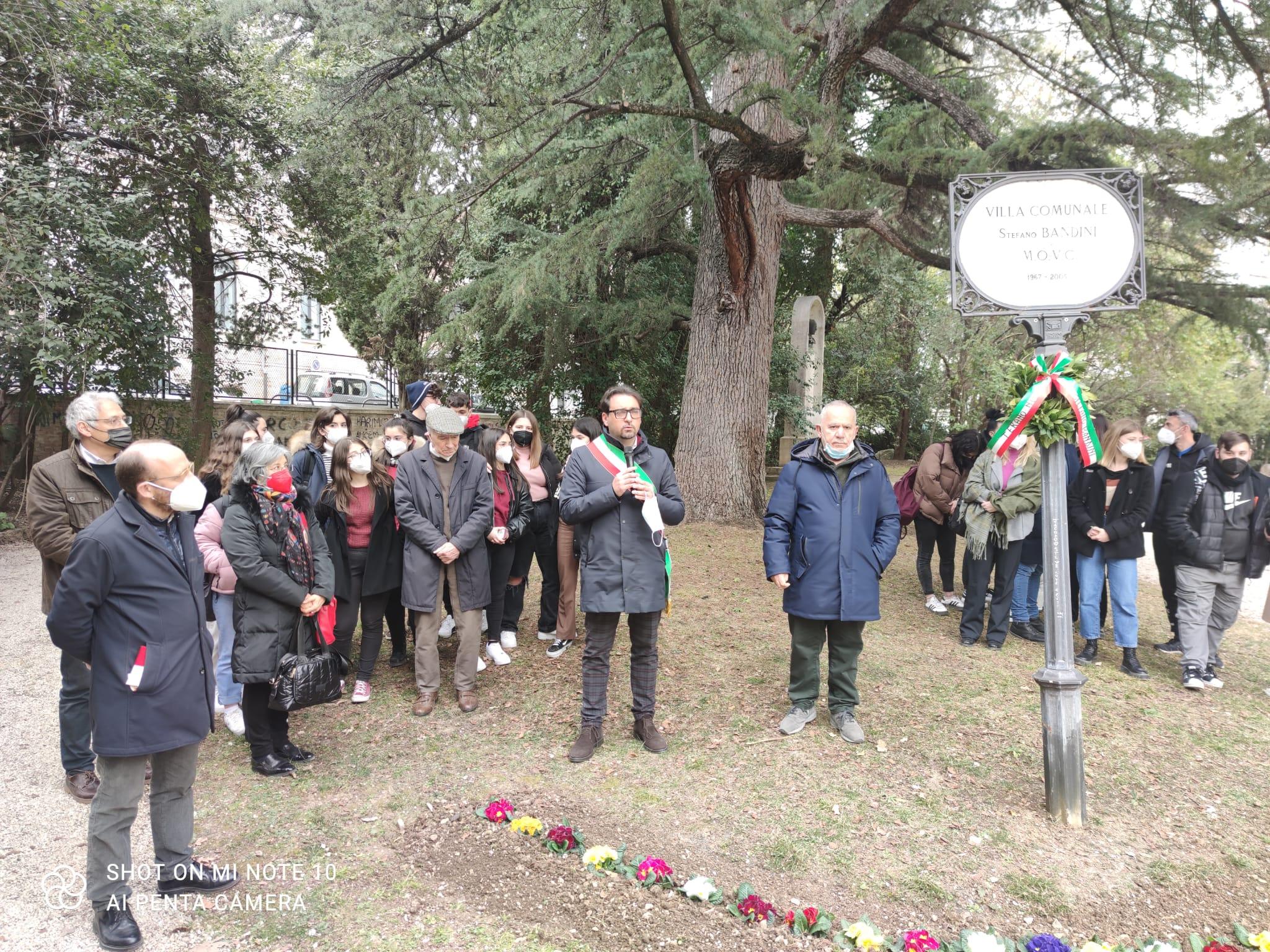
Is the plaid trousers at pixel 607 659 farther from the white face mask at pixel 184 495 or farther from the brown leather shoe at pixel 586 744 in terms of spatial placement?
the white face mask at pixel 184 495

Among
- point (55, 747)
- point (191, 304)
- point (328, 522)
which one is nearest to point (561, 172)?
point (328, 522)

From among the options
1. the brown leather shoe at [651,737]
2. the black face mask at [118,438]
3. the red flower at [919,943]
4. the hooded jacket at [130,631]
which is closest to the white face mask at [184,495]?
the hooded jacket at [130,631]

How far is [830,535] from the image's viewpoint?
461 cm

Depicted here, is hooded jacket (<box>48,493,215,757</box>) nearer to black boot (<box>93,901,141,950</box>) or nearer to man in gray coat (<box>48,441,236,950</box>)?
man in gray coat (<box>48,441,236,950</box>)

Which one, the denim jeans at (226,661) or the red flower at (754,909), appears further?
the denim jeans at (226,661)

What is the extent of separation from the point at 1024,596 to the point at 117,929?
22.4ft

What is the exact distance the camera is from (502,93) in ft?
23.6

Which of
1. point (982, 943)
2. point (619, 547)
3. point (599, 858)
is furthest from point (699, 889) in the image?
point (619, 547)

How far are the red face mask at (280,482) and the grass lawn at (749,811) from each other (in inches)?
60.3

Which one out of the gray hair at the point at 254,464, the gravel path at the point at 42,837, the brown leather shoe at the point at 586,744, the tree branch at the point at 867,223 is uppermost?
the tree branch at the point at 867,223

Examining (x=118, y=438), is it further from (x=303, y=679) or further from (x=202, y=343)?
(x=202, y=343)

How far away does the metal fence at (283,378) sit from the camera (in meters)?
13.0

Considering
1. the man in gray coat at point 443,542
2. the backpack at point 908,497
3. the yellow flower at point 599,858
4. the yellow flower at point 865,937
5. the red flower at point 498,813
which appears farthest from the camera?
the backpack at point 908,497

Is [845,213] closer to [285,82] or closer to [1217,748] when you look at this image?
[1217,748]
